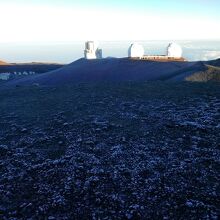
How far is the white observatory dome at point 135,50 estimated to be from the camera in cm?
10412

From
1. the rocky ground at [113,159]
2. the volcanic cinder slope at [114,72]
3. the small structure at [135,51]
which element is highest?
the small structure at [135,51]

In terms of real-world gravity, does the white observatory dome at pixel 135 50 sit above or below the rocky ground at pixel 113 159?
above

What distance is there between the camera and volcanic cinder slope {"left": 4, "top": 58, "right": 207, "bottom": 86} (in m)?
71.8

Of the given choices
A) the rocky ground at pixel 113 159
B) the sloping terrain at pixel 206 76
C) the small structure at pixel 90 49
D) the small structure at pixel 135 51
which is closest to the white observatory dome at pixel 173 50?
the small structure at pixel 135 51

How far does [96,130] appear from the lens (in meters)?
29.3

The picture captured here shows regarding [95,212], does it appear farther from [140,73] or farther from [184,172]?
[140,73]

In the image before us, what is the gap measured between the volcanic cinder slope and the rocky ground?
3132 centimetres

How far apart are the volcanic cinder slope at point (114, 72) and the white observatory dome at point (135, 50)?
1827cm

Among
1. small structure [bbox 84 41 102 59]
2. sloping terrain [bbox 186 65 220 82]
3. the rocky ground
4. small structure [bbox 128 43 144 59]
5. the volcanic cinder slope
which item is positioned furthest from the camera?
small structure [bbox 84 41 102 59]

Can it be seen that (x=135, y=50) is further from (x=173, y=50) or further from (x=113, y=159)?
(x=113, y=159)

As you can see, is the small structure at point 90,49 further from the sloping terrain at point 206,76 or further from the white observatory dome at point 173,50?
the sloping terrain at point 206,76

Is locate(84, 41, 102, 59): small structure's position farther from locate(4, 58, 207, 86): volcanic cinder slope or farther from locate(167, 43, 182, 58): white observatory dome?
locate(4, 58, 207, 86): volcanic cinder slope

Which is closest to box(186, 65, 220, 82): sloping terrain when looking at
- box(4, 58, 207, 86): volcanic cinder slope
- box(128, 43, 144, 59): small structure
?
box(4, 58, 207, 86): volcanic cinder slope

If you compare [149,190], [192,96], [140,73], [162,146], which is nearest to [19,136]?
[162,146]
